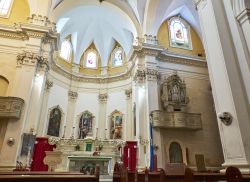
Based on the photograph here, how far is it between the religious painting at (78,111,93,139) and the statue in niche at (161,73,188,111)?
22.1 ft

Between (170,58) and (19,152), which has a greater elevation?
(170,58)

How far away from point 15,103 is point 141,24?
32.4ft

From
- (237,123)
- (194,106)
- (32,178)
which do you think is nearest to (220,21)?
(237,123)

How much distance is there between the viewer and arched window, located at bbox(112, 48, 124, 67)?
18.9 meters

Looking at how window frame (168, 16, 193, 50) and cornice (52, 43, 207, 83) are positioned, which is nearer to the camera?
cornice (52, 43, 207, 83)

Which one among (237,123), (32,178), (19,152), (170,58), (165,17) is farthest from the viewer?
(165,17)

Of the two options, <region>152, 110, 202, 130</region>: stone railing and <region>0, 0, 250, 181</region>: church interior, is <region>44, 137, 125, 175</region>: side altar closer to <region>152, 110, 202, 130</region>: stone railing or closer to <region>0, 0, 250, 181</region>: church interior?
<region>0, 0, 250, 181</region>: church interior

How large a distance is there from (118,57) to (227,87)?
46.6 feet

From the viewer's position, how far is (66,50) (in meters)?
18.3

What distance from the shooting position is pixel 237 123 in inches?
209

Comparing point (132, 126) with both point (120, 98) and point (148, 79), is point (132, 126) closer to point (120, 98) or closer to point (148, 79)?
point (120, 98)

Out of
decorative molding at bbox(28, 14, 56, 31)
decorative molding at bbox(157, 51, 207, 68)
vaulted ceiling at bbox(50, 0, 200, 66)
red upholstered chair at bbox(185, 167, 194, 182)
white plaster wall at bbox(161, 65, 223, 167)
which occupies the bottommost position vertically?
red upholstered chair at bbox(185, 167, 194, 182)

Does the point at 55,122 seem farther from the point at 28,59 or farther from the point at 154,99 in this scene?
the point at 154,99

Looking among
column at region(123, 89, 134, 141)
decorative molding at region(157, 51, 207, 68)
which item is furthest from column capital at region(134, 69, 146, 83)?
column at region(123, 89, 134, 141)
